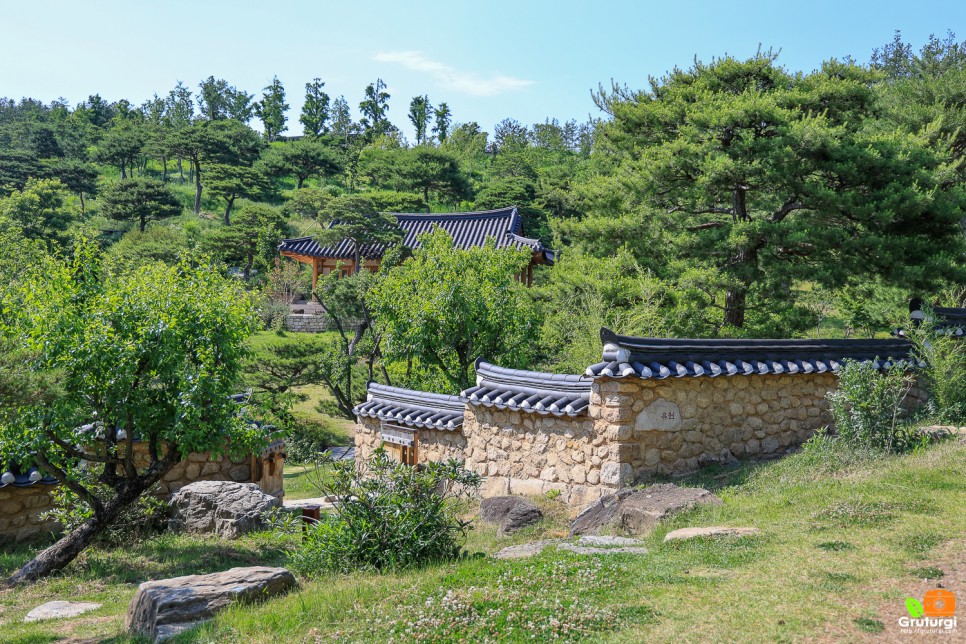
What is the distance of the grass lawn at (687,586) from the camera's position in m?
4.28

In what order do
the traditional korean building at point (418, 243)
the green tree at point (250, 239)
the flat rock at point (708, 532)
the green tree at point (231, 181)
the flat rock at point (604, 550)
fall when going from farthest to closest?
the green tree at point (231, 181), the green tree at point (250, 239), the traditional korean building at point (418, 243), the flat rock at point (708, 532), the flat rock at point (604, 550)

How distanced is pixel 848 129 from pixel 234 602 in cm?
1198

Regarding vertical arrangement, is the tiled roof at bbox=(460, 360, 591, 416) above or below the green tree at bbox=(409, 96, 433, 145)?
below

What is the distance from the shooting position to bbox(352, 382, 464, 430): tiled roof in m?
10.4

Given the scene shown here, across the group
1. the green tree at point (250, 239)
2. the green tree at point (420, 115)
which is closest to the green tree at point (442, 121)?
the green tree at point (420, 115)

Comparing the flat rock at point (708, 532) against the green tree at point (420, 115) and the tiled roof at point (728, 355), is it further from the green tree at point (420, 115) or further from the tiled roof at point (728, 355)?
the green tree at point (420, 115)

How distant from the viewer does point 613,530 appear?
22.7ft

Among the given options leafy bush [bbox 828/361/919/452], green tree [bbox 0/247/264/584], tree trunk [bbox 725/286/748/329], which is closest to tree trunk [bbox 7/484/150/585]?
green tree [bbox 0/247/264/584]

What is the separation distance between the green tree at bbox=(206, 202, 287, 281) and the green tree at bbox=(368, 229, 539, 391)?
20461 millimetres

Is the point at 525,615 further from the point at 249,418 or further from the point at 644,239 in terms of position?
the point at 644,239

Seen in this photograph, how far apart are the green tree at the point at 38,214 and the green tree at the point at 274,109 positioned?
3163cm

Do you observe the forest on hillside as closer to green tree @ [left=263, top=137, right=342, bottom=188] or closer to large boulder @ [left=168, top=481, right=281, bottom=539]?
large boulder @ [left=168, top=481, right=281, bottom=539]

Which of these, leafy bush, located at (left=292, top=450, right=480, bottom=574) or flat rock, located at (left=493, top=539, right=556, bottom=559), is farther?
flat rock, located at (left=493, top=539, right=556, bottom=559)

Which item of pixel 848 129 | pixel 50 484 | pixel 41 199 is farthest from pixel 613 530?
pixel 41 199
